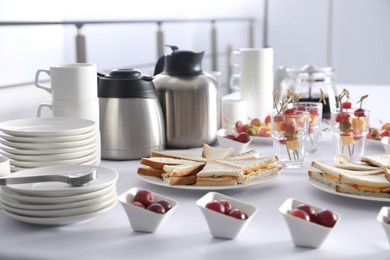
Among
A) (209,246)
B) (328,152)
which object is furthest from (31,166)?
(328,152)

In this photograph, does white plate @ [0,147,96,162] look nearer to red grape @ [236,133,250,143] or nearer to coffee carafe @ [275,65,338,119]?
red grape @ [236,133,250,143]

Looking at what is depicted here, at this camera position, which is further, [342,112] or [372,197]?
[342,112]

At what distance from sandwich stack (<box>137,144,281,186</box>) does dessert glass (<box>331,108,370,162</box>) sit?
0.21 metres

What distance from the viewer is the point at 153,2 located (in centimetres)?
598

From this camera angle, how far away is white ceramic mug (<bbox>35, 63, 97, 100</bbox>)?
1403mm

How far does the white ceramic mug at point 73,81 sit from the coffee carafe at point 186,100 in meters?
0.22

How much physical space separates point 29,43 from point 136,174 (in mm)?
3335

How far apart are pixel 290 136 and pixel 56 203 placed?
22.4 inches

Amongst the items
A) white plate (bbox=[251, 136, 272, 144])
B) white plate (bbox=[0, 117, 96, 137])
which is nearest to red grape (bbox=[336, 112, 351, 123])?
white plate (bbox=[251, 136, 272, 144])

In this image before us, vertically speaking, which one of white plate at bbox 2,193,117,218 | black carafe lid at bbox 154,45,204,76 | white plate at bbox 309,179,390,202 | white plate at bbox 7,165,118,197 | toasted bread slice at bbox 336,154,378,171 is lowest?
white plate at bbox 309,179,390,202

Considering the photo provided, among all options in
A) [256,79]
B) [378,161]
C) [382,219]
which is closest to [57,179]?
[382,219]

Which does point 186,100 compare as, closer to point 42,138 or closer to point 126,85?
point 126,85

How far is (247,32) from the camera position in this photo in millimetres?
6414

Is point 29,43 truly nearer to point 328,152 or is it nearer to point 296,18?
point 296,18
